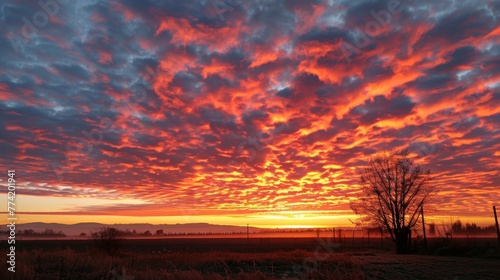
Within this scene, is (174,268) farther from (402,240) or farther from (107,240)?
(402,240)

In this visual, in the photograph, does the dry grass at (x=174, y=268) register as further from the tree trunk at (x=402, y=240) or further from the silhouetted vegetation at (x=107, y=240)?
the tree trunk at (x=402, y=240)

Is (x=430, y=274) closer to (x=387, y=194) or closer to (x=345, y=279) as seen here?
(x=345, y=279)

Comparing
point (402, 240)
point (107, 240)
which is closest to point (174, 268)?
point (107, 240)

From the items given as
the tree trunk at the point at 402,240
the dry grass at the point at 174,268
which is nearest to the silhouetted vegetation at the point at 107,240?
the dry grass at the point at 174,268

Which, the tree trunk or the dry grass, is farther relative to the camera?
the tree trunk

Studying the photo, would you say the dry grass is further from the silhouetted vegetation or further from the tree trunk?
the tree trunk

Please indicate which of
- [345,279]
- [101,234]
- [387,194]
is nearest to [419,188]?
[387,194]

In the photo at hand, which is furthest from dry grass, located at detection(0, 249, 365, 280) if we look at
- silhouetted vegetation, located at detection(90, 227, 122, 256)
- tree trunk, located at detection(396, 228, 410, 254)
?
tree trunk, located at detection(396, 228, 410, 254)

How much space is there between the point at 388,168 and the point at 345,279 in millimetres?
37723

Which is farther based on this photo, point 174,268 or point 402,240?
point 402,240

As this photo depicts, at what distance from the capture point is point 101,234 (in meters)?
40.0

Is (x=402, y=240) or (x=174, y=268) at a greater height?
(x=174, y=268)

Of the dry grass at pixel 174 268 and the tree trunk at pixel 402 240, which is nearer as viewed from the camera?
the dry grass at pixel 174 268

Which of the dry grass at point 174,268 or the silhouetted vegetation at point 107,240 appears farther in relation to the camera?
the silhouetted vegetation at point 107,240
